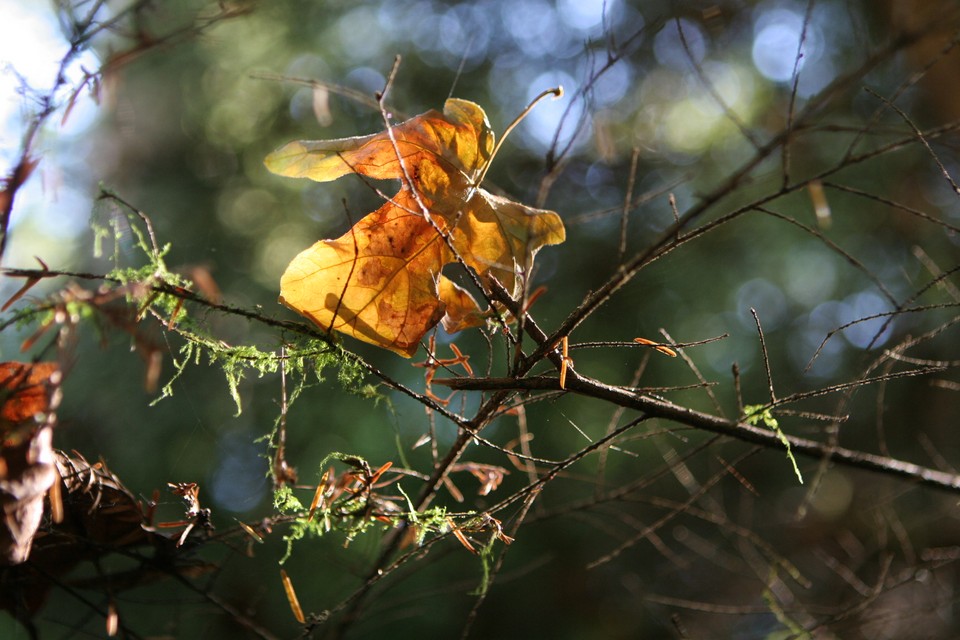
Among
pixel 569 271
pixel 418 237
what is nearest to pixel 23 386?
pixel 418 237

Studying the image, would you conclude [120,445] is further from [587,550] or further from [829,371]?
[829,371]

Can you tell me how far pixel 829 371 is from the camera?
2.40m

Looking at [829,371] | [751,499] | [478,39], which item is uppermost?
[478,39]

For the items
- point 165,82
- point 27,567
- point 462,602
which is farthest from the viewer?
point 165,82

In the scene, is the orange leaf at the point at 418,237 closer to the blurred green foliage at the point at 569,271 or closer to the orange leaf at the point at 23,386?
the orange leaf at the point at 23,386

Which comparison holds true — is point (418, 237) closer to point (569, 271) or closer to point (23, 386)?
point (23, 386)

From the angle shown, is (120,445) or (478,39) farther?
(478,39)

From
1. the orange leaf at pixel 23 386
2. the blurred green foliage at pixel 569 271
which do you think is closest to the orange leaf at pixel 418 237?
the orange leaf at pixel 23 386

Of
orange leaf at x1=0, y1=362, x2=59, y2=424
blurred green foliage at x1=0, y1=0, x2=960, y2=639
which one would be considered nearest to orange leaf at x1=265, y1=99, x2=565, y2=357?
orange leaf at x1=0, y1=362, x2=59, y2=424

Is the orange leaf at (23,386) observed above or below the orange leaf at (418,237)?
below

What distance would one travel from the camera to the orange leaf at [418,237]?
552 millimetres

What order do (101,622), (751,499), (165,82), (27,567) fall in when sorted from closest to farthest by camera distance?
(27,567)
(101,622)
(165,82)
(751,499)

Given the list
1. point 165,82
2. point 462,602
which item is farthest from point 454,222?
point 165,82

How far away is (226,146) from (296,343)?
1998mm
